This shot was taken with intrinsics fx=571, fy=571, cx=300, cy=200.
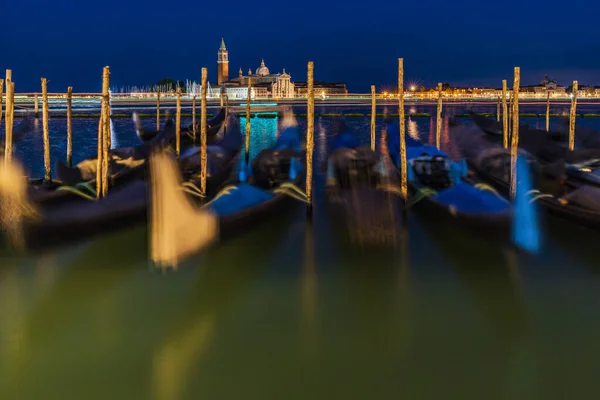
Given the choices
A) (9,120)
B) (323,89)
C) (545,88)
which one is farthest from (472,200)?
(545,88)

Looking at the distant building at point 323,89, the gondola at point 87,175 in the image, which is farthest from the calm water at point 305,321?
the distant building at point 323,89

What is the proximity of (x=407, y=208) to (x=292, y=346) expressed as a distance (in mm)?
3882

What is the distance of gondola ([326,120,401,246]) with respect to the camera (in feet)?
21.2

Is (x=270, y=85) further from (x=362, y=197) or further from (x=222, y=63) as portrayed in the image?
(x=362, y=197)

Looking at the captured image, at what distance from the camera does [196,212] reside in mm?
4891

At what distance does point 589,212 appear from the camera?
18.7 feet

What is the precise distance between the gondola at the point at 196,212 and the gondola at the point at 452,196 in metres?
1.67

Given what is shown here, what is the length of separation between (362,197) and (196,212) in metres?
3.43

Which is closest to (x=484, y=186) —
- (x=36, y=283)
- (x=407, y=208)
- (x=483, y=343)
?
(x=407, y=208)

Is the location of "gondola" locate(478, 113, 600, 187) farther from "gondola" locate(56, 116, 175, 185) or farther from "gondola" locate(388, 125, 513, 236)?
"gondola" locate(56, 116, 175, 185)

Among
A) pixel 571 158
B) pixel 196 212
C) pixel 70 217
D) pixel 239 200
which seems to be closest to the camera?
pixel 196 212

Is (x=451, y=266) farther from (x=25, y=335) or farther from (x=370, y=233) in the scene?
(x=25, y=335)

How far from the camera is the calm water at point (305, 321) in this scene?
3.28 metres

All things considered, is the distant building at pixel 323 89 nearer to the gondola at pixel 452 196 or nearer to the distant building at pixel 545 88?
the distant building at pixel 545 88
